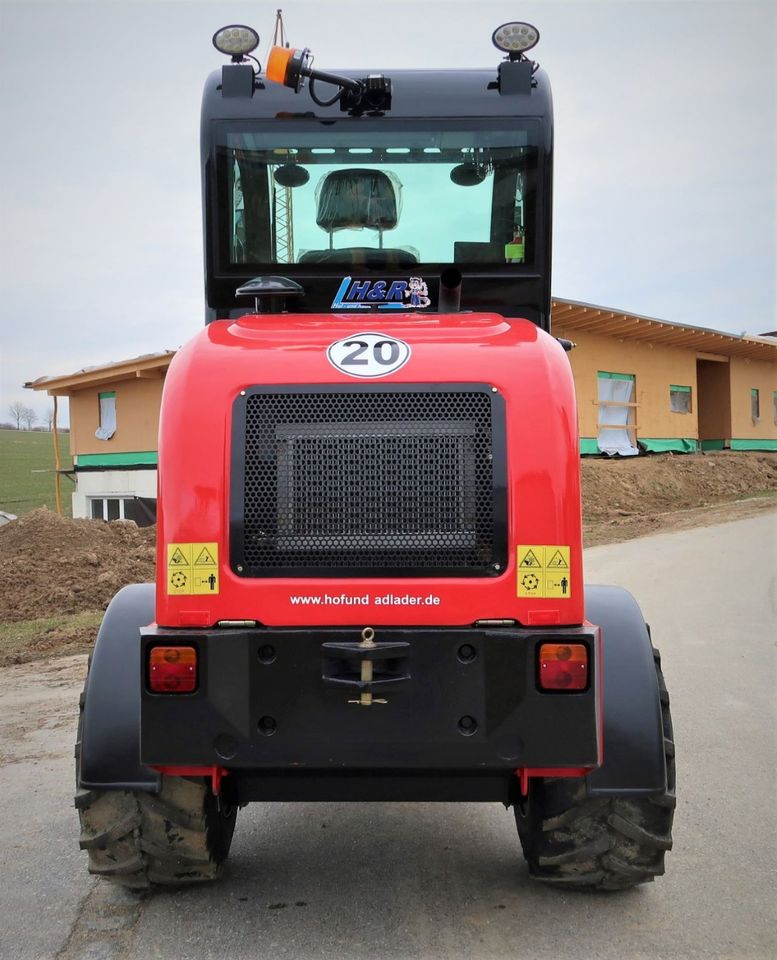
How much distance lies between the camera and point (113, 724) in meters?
3.45

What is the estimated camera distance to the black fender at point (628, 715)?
11.1 ft

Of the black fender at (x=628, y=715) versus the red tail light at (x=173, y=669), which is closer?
the red tail light at (x=173, y=669)

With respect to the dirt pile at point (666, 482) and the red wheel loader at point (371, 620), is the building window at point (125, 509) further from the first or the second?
the red wheel loader at point (371, 620)

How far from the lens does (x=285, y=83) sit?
156 inches

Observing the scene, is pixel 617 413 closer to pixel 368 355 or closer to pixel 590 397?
pixel 590 397

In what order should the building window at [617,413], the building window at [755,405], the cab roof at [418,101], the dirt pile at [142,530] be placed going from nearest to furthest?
the cab roof at [418,101]
the dirt pile at [142,530]
the building window at [617,413]
the building window at [755,405]

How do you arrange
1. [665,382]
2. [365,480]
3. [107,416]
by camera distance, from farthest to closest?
1. [107,416]
2. [665,382]
3. [365,480]

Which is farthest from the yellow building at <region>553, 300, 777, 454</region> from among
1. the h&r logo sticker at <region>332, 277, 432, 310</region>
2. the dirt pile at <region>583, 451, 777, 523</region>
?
the h&r logo sticker at <region>332, 277, 432, 310</region>

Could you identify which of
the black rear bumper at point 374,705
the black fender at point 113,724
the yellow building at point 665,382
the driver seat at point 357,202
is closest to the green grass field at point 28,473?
the yellow building at point 665,382

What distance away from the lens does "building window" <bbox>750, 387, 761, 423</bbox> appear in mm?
30742

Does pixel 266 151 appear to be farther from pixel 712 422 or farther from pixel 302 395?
pixel 712 422

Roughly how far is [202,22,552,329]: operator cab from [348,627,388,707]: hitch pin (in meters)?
1.74

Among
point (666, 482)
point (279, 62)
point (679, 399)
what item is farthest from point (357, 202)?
point (679, 399)

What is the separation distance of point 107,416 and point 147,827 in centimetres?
2387
